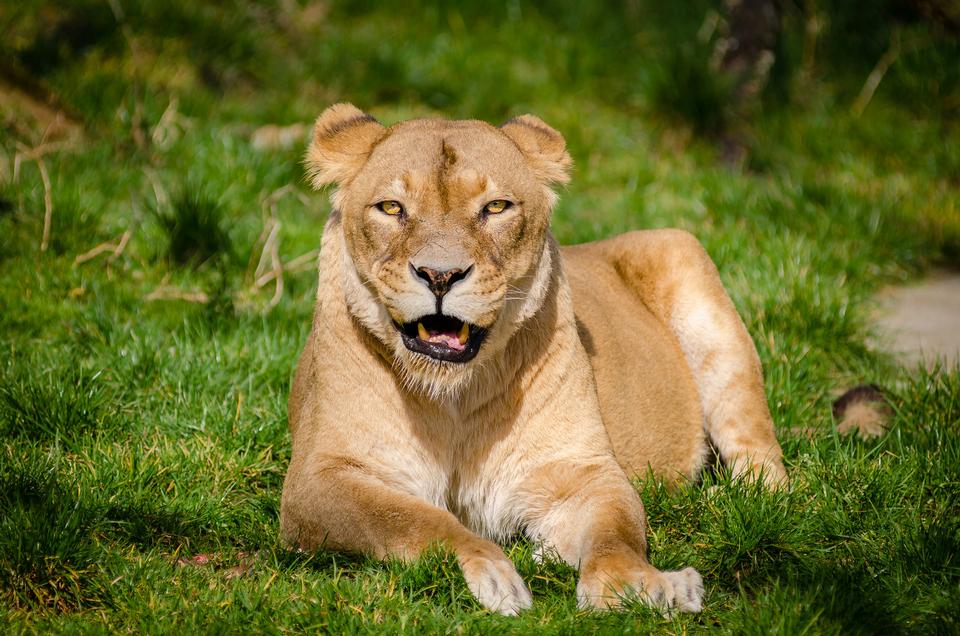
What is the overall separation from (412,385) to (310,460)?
40cm

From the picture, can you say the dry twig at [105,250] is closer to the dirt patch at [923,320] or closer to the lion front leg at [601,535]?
the lion front leg at [601,535]

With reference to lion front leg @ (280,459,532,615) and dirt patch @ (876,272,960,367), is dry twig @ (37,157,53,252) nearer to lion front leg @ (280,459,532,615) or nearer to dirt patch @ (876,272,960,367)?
lion front leg @ (280,459,532,615)

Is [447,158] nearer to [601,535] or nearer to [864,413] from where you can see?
[601,535]

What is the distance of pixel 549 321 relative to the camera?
3.92 meters

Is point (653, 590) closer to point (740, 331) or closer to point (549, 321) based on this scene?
point (549, 321)

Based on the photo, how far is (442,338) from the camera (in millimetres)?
3523

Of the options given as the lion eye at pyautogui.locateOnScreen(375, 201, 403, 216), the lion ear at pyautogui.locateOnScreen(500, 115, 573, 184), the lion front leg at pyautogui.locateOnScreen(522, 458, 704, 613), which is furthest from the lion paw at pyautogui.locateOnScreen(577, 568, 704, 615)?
the lion ear at pyautogui.locateOnScreen(500, 115, 573, 184)

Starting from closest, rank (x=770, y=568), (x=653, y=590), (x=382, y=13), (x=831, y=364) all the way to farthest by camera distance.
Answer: (x=653, y=590), (x=770, y=568), (x=831, y=364), (x=382, y=13)

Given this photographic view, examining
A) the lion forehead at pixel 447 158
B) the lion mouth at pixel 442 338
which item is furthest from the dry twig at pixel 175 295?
the lion mouth at pixel 442 338

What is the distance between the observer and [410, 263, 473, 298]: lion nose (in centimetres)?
335

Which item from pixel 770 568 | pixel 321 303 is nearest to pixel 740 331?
pixel 770 568

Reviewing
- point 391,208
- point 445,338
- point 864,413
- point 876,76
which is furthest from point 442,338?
point 876,76

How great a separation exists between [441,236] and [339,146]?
0.67 m

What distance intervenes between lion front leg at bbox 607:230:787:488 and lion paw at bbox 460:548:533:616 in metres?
1.57
